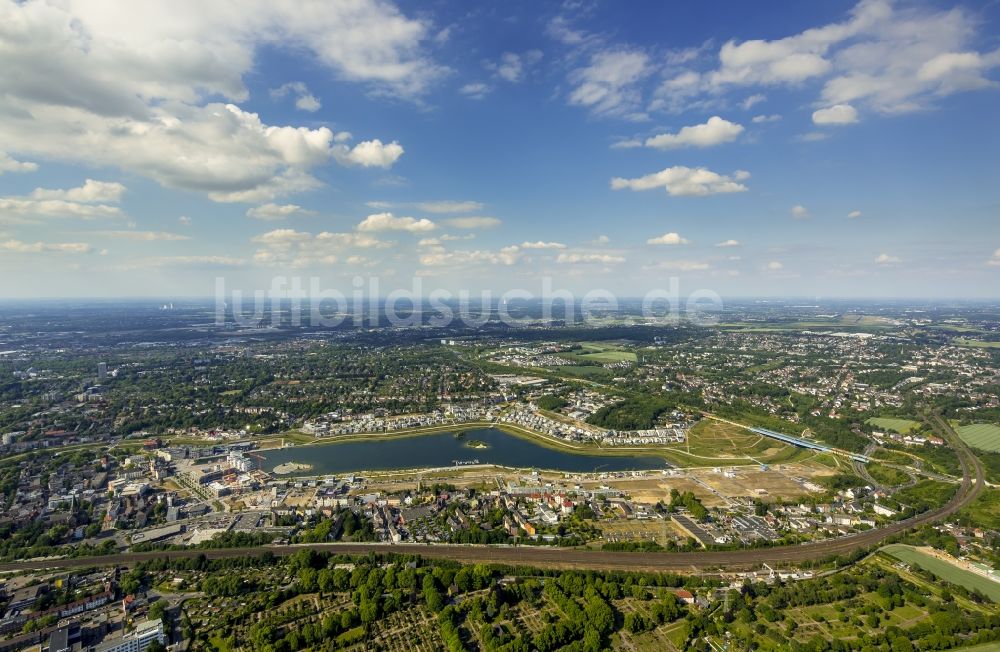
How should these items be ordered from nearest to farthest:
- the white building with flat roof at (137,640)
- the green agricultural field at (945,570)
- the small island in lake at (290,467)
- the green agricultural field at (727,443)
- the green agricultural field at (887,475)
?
the white building with flat roof at (137,640)
the green agricultural field at (945,570)
the green agricultural field at (887,475)
the small island in lake at (290,467)
the green agricultural field at (727,443)

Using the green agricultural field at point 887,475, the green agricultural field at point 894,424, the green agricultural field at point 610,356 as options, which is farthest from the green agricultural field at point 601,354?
the green agricultural field at point 887,475

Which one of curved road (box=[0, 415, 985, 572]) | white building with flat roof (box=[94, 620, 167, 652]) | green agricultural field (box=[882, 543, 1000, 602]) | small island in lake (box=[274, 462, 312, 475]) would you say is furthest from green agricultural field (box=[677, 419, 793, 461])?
white building with flat roof (box=[94, 620, 167, 652])

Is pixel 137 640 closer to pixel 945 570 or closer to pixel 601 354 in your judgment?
pixel 945 570

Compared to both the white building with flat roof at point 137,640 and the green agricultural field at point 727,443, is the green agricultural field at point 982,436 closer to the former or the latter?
the green agricultural field at point 727,443

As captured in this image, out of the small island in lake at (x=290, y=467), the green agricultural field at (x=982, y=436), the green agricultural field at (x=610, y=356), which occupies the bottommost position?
the small island in lake at (x=290, y=467)

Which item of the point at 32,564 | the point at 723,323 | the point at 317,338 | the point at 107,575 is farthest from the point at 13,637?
the point at 723,323

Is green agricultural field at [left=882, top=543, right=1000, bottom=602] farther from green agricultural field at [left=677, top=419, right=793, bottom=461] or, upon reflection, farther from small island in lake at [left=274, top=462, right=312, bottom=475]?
small island in lake at [left=274, top=462, right=312, bottom=475]
